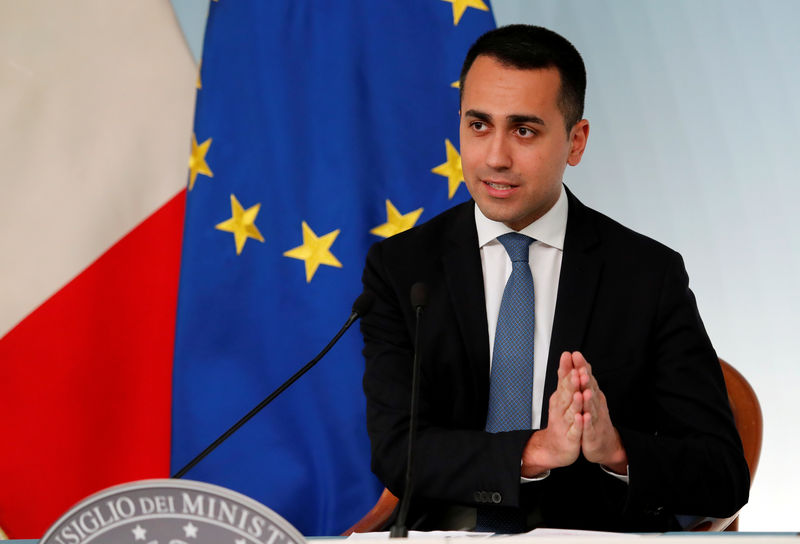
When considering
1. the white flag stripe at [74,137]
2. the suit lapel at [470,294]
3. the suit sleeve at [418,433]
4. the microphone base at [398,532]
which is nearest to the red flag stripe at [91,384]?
the white flag stripe at [74,137]

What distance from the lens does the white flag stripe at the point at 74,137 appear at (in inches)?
Answer: 99.1

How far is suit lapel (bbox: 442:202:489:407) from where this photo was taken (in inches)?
72.6

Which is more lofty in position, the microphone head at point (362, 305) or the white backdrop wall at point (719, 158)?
the white backdrop wall at point (719, 158)

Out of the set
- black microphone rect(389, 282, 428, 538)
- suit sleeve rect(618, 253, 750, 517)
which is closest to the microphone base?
black microphone rect(389, 282, 428, 538)

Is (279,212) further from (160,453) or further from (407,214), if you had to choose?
(160,453)

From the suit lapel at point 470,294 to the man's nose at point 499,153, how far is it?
0.20 metres

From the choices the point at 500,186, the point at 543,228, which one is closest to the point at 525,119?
the point at 500,186

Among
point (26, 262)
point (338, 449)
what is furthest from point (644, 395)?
point (26, 262)

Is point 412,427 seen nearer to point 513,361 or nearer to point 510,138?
point 513,361

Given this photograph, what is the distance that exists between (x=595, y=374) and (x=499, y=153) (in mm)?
493

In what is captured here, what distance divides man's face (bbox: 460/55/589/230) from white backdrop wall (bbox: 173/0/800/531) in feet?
3.43

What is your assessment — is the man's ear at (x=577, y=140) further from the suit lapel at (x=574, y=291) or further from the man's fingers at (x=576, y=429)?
the man's fingers at (x=576, y=429)

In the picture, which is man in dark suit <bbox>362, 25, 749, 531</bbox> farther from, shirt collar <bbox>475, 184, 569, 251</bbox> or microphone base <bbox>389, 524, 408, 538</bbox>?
microphone base <bbox>389, 524, 408, 538</bbox>

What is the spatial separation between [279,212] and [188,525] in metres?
1.82
